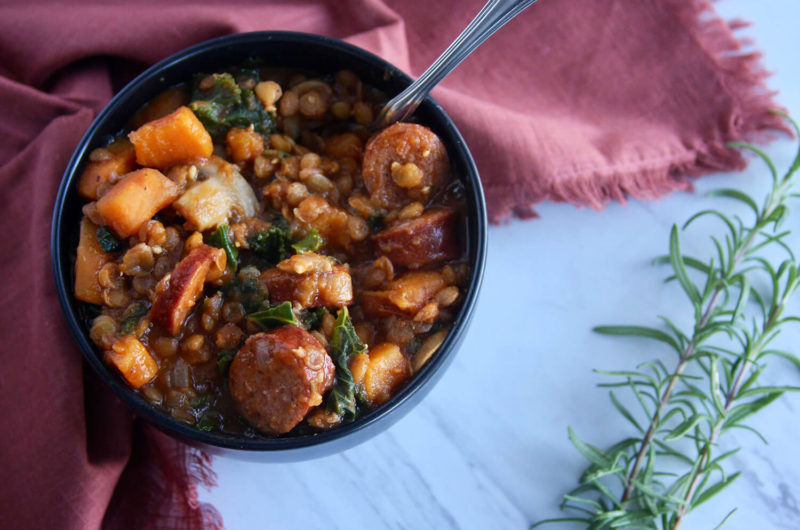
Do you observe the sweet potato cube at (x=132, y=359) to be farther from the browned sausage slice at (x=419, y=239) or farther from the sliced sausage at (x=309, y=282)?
the browned sausage slice at (x=419, y=239)

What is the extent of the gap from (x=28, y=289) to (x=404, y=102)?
5.10 feet

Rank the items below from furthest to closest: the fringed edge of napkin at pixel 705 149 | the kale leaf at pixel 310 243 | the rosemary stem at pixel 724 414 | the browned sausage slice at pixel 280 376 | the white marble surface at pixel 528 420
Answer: the fringed edge of napkin at pixel 705 149 → the white marble surface at pixel 528 420 → the rosemary stem at pixel 724 414 → the kale leaf at pixel 310 243 → the browned sausage slice at pixel 280 376

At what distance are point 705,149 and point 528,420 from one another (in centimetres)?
143

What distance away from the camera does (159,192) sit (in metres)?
2.62

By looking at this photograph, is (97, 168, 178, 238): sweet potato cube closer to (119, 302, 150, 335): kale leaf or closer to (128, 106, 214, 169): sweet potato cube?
(128, 106, 214, 169): sweet potato cube

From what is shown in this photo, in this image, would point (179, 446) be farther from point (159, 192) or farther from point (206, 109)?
point (206, 109)

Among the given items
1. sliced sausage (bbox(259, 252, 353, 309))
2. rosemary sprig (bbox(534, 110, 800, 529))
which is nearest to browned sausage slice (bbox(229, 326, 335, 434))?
sliced sausage (bbox(259, 252, 353, 309))

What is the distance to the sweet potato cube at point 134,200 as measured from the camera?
8.37 feet

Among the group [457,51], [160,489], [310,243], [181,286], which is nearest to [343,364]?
[310,243]

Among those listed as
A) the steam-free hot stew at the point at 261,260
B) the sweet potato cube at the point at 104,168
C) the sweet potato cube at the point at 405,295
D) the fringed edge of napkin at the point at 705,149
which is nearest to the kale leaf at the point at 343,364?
the steam-free hot stew at the point at 261,260

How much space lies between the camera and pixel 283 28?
10.6ft

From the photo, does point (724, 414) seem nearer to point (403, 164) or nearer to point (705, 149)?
point (705, 149)

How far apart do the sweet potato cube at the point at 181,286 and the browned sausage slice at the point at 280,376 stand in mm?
230

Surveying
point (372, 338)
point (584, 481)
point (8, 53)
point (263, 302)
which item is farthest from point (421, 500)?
point (8, 53)
